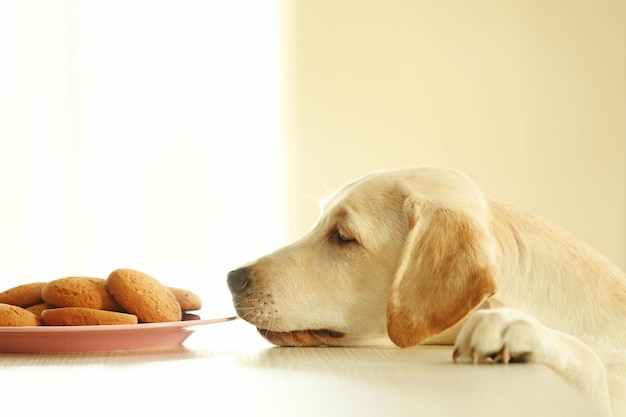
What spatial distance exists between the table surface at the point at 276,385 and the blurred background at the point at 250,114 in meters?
3.22

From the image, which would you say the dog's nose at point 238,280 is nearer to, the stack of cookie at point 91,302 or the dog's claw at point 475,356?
the stack of cookie at point 91,302

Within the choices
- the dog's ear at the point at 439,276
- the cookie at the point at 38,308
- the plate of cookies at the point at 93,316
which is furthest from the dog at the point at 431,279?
the cookie at the point at 38,308

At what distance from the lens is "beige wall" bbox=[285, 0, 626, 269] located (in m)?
3.94

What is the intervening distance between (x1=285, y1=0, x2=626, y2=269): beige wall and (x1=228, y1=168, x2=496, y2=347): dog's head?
2.89 m

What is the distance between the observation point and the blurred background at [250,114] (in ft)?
13.1

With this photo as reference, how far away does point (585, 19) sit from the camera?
395 centimetres

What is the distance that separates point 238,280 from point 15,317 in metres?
0.36

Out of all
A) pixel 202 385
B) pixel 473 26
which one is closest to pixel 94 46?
pixel 473 26

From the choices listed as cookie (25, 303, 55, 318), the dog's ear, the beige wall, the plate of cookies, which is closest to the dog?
the dog's ear

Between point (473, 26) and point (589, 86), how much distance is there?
66 centimetres

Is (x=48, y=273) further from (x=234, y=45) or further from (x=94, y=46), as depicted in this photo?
(x=234, y=45)

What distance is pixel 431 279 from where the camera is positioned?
98 centimetres

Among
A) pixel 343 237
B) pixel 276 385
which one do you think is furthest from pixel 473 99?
pixel 276 385

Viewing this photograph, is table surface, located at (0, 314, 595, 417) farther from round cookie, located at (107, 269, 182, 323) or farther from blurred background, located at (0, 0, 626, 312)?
blurred background, located at (0, 0, 626, 312)
